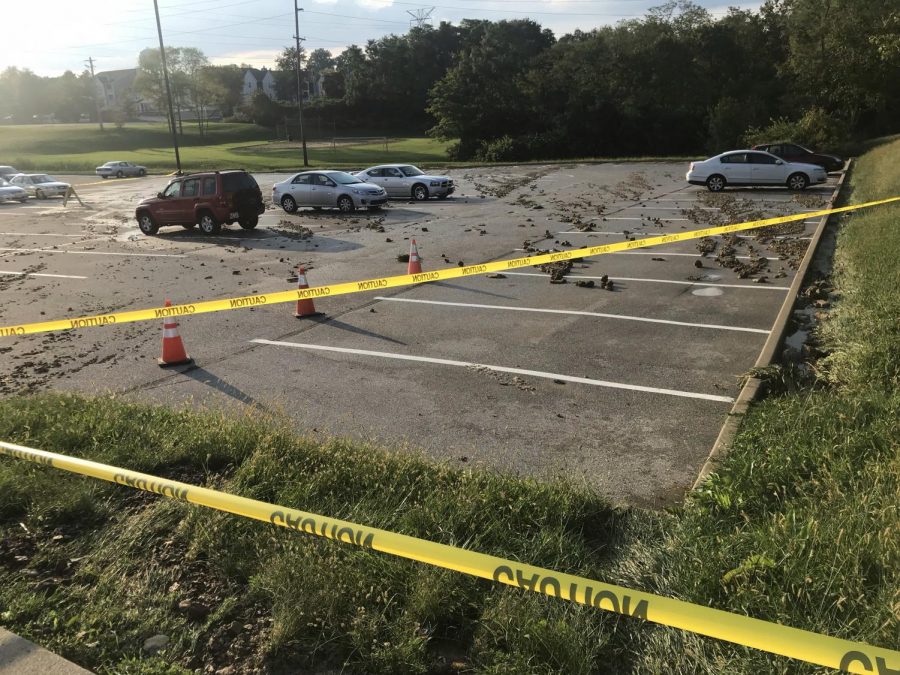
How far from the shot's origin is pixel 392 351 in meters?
8.57

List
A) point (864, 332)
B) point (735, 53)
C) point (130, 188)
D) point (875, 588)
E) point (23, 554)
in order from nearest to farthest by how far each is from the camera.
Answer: point (875, 588), point (23, 554), point (864, 332), point (130, 188), point (735, 53)

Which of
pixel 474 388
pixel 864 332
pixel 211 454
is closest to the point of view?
pixel 211 454

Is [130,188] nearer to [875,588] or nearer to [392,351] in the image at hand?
[392,351]

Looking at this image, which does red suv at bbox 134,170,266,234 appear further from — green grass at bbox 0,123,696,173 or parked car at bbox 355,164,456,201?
green grass at bbox 0,123,696,173

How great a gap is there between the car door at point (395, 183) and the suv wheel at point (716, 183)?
11.4 meters

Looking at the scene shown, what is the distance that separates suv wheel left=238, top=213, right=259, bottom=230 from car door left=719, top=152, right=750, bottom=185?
16477mm

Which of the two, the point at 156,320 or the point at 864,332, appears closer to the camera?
the point at 864,332

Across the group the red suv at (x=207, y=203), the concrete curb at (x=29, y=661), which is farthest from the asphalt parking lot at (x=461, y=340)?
the concrete curb at (x=29, y=661)

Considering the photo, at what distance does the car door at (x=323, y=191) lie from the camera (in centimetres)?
2367

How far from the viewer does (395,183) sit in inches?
1081

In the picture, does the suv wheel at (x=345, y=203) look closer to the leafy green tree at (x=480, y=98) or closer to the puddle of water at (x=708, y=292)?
the puddle of water at (x=708, y=292)

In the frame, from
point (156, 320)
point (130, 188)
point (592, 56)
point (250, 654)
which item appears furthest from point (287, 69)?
point (250, 654)

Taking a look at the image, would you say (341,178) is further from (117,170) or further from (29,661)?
(117,170)

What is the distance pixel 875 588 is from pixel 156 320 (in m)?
9.86
